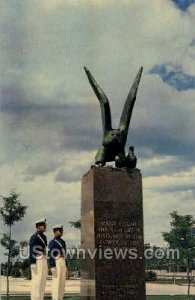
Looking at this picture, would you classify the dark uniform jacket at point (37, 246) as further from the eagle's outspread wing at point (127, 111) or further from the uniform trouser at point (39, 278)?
the eagle's outspread wing at point (127, 111)

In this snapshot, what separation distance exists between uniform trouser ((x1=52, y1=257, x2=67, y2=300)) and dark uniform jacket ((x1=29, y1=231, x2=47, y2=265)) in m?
0.49

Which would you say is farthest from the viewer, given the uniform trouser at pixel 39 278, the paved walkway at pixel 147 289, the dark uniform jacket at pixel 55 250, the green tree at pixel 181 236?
the green tree at pixel 181 236

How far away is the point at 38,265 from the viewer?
915 centimetres

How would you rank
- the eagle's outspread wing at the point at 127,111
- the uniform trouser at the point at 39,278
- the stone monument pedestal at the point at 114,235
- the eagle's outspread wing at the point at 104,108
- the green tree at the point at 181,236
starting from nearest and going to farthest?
the uniform trouser at the point at 39,278 → the stone monument pedestal at the point at 114,235 → the eagle's outspread wing at the point at 104,108 → the eagle's outspread wing at the point at 127,111 → the green tree at the point at 181,236

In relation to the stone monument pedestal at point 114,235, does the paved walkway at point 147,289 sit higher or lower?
lower

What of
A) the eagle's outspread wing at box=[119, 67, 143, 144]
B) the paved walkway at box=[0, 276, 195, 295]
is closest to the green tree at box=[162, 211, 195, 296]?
the paved walkway at box=[0, 276, 195, 295]

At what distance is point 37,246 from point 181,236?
15879 millimetres

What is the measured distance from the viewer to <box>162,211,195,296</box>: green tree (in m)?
24.1

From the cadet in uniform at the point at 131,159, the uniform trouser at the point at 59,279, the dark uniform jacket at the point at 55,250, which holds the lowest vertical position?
the uniform trouser at the point at 59,279

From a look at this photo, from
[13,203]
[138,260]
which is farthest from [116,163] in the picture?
[13,203]

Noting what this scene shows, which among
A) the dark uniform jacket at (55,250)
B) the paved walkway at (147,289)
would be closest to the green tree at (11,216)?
the paved walkway at (147,289)

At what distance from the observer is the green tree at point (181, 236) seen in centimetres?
2409

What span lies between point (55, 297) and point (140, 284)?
4.86 feet

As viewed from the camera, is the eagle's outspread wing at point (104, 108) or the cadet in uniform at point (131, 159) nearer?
the cadet in uniform at point (131, 159)
